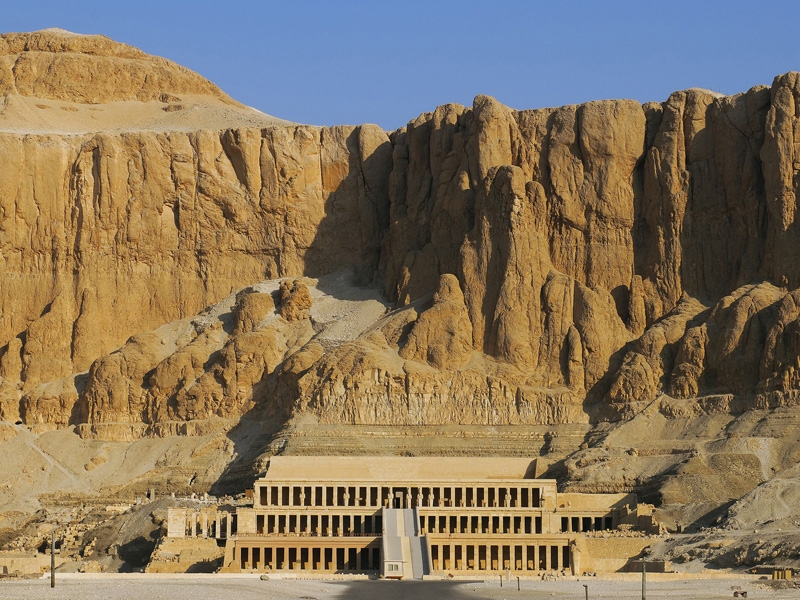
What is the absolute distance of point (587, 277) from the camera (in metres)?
159

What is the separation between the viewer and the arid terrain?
146 metres

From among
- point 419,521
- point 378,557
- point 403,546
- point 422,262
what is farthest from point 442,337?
point 403,546

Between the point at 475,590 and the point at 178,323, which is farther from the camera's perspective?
the point at 178,323

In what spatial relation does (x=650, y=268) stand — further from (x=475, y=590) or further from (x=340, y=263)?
(x=475, y=590)

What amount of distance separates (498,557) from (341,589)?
22.2m

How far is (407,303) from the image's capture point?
532 feet

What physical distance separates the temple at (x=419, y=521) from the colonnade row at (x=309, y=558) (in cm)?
6

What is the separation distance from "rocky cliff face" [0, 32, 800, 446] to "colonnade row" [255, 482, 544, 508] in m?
7.94

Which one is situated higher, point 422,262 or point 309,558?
point 422,262

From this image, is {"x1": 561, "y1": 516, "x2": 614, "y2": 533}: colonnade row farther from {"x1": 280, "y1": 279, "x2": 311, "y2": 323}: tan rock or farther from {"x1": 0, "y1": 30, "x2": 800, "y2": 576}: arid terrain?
{"x1": 280, "y1": 279, "x2": 311, "y2": 323}: tan rock

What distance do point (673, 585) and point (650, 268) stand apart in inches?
2124

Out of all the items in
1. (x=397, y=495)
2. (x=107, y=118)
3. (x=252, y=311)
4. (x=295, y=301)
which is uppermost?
(x=107, y=118)

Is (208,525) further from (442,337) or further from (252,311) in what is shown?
(252,311)

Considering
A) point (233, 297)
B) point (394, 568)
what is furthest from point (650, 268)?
point (394, 568)
